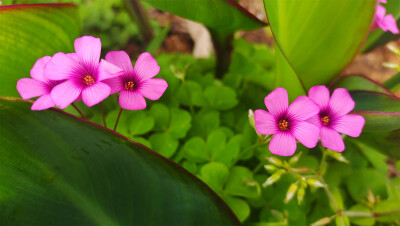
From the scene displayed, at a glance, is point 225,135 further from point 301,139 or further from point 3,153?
point 3,153

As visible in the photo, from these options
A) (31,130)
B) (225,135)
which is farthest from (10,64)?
(225,135)

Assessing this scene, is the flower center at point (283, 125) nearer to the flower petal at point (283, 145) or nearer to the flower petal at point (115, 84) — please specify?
the flower petal at point (283, 145)

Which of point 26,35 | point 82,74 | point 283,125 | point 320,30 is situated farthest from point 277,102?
point 26,35

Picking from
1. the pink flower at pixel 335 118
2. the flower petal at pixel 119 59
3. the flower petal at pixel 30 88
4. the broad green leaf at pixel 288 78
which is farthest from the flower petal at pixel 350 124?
the flower petal at pixel 30 88

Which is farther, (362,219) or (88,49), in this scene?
(362,219)

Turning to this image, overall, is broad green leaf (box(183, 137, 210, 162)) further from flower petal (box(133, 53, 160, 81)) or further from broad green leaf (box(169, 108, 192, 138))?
flower petal (box(133, 53, 160, 81))

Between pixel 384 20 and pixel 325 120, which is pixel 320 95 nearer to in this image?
pixel 325 120

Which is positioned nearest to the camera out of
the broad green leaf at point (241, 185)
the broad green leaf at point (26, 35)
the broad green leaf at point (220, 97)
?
the broad green leaf at point (26, 35)
